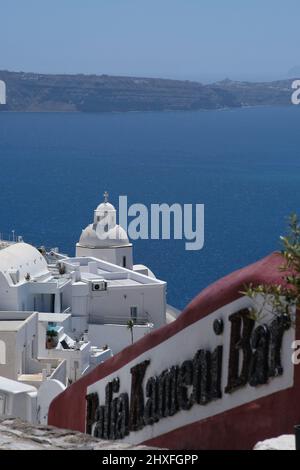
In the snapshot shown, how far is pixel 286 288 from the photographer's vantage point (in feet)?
40.8

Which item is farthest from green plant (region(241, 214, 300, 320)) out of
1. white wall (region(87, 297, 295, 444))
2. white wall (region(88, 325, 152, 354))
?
white wall (region(88, 325, 152, 354))

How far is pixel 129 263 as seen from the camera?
52562 mm

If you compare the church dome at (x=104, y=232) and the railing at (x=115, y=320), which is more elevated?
the church dome at (x=104, y=232)

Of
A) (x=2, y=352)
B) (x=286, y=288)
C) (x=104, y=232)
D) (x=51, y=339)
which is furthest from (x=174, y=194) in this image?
(x=286, y=288)

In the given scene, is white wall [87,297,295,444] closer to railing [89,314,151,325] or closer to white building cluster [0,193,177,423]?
white building cluster [0,193,177,423]

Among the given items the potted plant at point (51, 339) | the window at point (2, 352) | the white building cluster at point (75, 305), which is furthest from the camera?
the potted plant at point (51, 339)

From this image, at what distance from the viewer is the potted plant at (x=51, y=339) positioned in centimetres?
3934

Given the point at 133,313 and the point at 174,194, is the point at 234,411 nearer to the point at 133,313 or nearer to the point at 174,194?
the point at 133,313

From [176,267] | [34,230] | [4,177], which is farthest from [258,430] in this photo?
[4,177]

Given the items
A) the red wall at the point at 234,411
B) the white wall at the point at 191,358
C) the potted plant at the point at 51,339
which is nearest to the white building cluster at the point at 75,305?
the potted plant at the point at 51,339

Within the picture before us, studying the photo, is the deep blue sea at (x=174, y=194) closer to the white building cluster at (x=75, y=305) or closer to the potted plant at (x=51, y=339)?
the white building cluster at (x=75, y=305)

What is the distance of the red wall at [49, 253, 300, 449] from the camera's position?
13000 millimetres

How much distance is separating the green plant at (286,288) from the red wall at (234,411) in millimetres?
262

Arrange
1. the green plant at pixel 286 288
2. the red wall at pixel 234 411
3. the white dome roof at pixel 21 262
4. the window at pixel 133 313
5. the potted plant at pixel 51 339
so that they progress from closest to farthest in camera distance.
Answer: the green plant at pixel 286 288 < the red wall at pixel 234 411 < the potted plant at pixel 51 339 < the white dome roof at pixel 21 262 < the window at pixel 133 313
